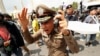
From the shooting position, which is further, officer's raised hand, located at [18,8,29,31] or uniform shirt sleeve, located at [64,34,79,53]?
officer's raised hand, located at [18,8,29,31]

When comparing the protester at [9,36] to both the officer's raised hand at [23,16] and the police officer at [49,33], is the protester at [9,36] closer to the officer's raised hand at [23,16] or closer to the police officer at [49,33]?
the police officer at [49,33]

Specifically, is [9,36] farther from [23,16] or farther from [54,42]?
[23,16]

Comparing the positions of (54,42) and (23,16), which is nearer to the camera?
(23,16)

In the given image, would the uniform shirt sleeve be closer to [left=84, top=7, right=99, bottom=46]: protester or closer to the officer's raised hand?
the officer's raised hand

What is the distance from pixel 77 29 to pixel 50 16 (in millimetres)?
623

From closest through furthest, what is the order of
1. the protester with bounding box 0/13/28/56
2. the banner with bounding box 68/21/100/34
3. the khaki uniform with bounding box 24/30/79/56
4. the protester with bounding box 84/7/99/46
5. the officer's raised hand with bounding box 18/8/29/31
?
the banner with bounding box 68/21/100/34 < the officer's raised hand with bounding box 18/8/29/31 < the khaki uniform with bounding box 24/30/79/56 < the protester with bounding box 0/13/28/56 < the protester with bounding box 84/7/99/46

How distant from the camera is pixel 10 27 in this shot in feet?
18.9

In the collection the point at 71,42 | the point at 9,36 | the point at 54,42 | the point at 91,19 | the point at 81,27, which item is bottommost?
the point at 91,19

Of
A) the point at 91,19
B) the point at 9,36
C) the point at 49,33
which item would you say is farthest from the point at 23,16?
the point at 91,19

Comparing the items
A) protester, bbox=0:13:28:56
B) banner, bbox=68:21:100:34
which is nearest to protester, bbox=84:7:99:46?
protester, bbox=0:13:28:56

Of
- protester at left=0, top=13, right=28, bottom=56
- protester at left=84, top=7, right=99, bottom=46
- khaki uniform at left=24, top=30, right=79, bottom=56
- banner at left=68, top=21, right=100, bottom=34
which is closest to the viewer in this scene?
banner at left=68, top=21, right=100, bottom=34

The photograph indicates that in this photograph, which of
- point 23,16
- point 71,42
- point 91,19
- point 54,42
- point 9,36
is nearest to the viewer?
point 71,42

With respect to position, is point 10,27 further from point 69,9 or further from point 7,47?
point 69,9

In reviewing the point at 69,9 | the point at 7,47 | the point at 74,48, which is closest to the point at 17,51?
the point at 7,47
